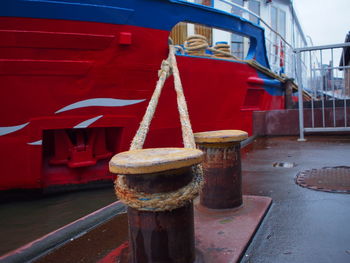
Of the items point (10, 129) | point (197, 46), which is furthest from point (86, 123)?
point (197, 46)

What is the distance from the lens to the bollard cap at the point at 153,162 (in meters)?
1.24

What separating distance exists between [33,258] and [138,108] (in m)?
3.21

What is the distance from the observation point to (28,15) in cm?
385

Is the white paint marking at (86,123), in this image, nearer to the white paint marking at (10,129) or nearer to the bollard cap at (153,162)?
Result: the white paint marking at (10,129)

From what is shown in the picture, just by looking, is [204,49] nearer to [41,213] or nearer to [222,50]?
[222,50]

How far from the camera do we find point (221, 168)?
2.14 meters

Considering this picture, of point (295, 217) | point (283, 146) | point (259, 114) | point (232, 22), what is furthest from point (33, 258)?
point (232, 22)

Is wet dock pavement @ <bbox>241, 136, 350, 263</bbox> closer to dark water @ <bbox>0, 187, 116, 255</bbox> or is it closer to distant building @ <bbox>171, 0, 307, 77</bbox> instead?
dark water @ <bbox>0, 187, 116, 255</bbox>

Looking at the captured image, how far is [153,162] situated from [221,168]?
0.98 metres

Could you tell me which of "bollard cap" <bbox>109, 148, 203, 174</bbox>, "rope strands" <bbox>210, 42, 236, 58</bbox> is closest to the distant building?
"rope strands" <bbox>210, 42, 236, 58</bbox>

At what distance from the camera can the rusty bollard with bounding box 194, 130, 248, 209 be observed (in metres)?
2.10

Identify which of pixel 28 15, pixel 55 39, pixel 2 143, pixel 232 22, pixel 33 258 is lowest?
pixel 33 258

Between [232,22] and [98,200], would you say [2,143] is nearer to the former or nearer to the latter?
[98,200]

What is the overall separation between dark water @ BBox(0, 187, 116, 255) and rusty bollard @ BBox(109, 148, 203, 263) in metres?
2.31
